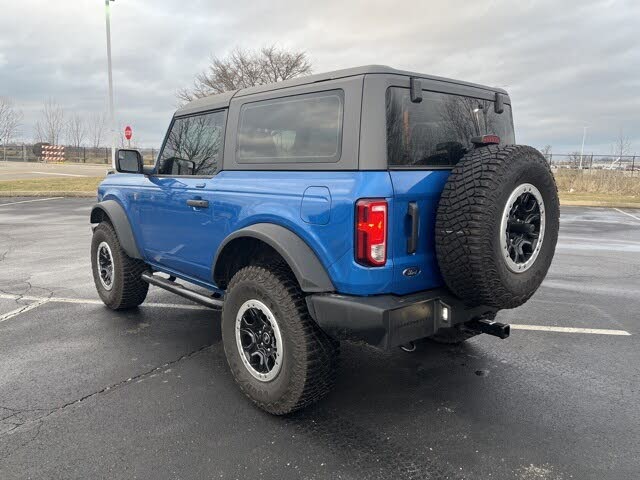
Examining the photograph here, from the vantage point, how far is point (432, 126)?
301 centimetres

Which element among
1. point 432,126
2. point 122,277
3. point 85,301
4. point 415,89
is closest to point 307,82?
point 415,89

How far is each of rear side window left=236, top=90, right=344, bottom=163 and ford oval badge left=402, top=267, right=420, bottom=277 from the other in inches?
29.0

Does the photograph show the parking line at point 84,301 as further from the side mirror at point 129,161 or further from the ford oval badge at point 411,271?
the ford oval badge at point 411,271

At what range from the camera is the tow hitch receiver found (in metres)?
3.16

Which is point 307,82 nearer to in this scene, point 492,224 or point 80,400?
point 492,224

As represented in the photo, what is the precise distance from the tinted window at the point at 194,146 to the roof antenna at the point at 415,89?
155cm

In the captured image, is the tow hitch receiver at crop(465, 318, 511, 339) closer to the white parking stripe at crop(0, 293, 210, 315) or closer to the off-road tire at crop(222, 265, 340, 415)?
the off-road tire at crop(222, 265, 340, 415)

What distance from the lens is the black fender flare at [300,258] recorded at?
2727 mm

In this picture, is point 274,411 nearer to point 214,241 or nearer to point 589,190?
point 214,241

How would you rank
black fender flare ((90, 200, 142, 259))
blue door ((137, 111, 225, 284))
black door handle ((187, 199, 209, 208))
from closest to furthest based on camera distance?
black door handle ((187, 199, 209, 208)), blue door ((137, 111, 225, 284)), black fender flare ((90, 200, 142, 259))

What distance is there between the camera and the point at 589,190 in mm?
23094

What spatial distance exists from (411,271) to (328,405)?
1.11 meters

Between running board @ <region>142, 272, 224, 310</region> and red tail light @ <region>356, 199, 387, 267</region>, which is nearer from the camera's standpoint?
red tail light @ <region>356, 199, 387, 267</region>

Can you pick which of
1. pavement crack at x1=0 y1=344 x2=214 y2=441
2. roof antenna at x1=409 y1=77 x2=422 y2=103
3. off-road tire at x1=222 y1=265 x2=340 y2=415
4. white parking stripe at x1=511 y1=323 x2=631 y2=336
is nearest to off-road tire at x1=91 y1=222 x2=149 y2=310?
pavement crack at x1=0 y1=344 x2=214 y2=441
